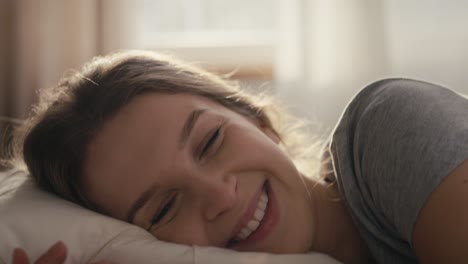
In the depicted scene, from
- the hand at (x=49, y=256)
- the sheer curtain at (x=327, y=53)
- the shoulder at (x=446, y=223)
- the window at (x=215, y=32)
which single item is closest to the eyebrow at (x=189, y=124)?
the hand at (x=49, y=256)

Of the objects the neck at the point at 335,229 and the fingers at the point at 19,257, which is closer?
the fingers at the point at 19,257

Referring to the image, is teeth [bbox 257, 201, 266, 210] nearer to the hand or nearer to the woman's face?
the woman's face

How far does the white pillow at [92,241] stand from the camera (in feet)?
2.34

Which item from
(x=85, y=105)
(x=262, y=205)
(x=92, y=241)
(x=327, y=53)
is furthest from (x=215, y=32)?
(x=92, y=241)

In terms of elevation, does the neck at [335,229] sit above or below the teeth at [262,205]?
below

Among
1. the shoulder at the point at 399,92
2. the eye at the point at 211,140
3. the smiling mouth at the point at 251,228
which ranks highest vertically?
the shoulder at the point at 399,92

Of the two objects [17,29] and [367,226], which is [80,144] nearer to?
[367,226]

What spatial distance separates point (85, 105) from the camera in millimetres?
924

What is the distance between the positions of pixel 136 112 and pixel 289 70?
3.80 ft

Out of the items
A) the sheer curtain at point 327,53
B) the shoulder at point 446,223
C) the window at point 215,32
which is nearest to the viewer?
the shoulder at point 446,223

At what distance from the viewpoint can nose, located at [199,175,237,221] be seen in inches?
31.4

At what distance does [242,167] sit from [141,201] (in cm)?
17

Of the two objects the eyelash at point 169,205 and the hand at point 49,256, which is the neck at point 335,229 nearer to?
the eyelash at point 169,205

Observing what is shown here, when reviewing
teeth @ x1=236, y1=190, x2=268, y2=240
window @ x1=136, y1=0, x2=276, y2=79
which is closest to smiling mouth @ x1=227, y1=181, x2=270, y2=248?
teeth @ x1=236, y1=190, x2=268, y2=240
